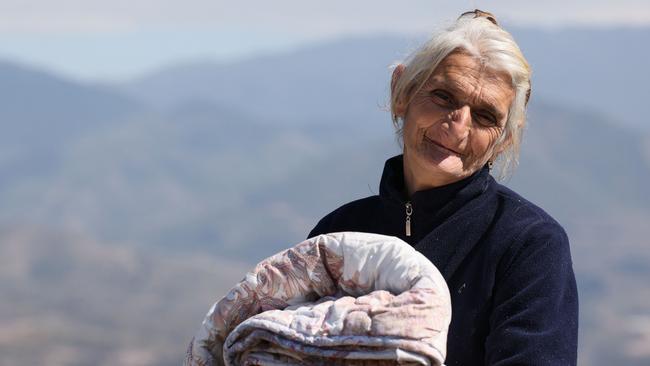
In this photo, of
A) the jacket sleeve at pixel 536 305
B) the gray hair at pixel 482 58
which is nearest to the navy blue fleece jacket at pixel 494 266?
the jacket sleeve at pixel 536 305

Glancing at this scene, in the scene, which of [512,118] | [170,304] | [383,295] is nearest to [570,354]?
[383,295]

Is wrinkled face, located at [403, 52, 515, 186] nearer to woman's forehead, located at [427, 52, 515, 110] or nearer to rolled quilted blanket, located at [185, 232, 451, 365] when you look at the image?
woman's forehead, located at [427, 52, 515, 110]

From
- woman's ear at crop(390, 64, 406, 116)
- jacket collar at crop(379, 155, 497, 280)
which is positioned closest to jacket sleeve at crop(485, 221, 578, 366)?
jacket collar at crop(379, 155, 497, 280)

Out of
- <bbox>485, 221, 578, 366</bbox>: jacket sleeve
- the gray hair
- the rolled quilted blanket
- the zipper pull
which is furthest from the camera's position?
the zipper pull

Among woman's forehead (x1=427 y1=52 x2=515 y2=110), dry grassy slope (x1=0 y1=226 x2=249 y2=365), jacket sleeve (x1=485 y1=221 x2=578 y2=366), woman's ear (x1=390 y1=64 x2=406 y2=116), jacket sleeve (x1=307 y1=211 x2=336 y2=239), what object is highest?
dry grassy slope (x1=0 y1=226 x2=249 y2=365)

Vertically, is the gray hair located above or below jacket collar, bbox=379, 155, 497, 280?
above

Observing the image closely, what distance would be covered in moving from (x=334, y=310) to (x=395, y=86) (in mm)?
797

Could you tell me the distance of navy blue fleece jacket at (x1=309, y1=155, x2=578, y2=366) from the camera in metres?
2.41

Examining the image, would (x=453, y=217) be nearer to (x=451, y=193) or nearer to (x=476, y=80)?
(x=451, y=193)

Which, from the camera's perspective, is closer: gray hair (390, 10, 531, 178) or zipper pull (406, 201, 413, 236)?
gray hair (390, 10, 531, 178)

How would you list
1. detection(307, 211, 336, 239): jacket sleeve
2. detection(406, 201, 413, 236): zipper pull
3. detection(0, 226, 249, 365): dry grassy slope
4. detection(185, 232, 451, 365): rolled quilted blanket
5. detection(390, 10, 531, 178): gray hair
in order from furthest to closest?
detection(0, 226, 249, 365): dry grassy slope < detection(307, 211, 336, 239): jacket sleeve < detection(406, 201, 413, 236): zipper pull < detection(390, 10, 531, 178): gray hair < detection(185, 232, 451, 365): rolled quilted blanket

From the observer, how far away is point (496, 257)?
2574 mm

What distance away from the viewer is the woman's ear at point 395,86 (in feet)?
9.41

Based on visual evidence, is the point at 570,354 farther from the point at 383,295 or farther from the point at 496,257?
the point at 383,295
